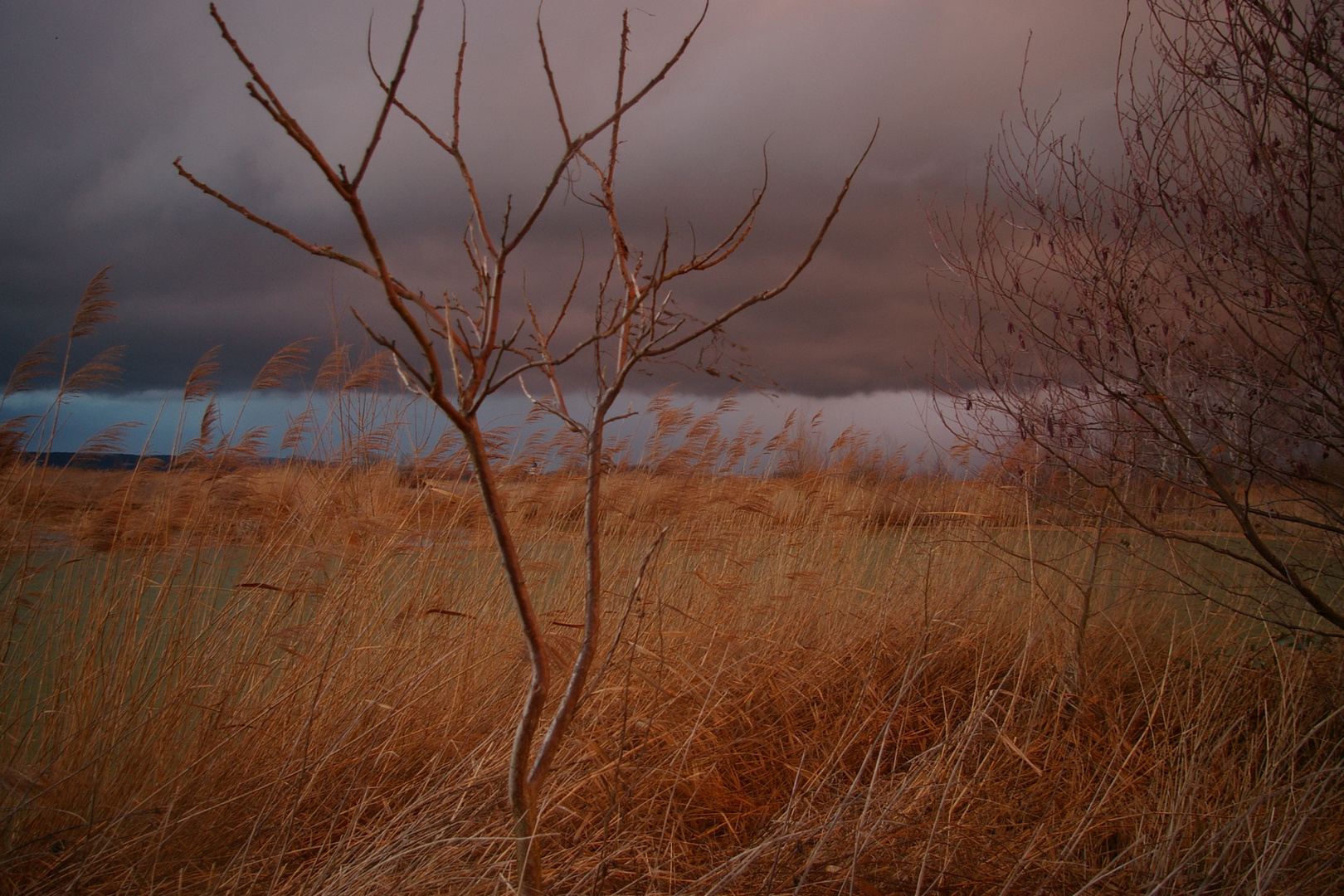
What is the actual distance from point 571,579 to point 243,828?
1.68m

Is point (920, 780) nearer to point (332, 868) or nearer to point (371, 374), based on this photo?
point (332, 868)

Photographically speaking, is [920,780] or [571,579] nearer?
[920,780]

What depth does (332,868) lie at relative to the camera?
5.64 ft

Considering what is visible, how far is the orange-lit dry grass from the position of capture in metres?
1.66

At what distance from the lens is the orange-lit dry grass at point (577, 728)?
65.3 inches

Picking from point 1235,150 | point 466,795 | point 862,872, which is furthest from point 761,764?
point 1235,150

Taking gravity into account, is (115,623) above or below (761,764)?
above

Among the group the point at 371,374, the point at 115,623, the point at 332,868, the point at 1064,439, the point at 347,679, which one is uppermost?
the point at 371,374

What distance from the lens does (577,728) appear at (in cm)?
217

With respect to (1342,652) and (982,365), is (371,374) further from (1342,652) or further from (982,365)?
(1342,652)

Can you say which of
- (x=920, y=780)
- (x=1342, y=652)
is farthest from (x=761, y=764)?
(x=1342, y=652)

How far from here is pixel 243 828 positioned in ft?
6.04

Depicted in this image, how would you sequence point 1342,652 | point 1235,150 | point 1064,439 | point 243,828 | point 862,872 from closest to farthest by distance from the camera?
point 862,872 < point 243,828 < point 1235,150 < point 1064,439 < point 1342,652

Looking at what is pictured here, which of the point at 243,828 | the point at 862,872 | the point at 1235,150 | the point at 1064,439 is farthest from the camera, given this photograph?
the point at 1064,439
